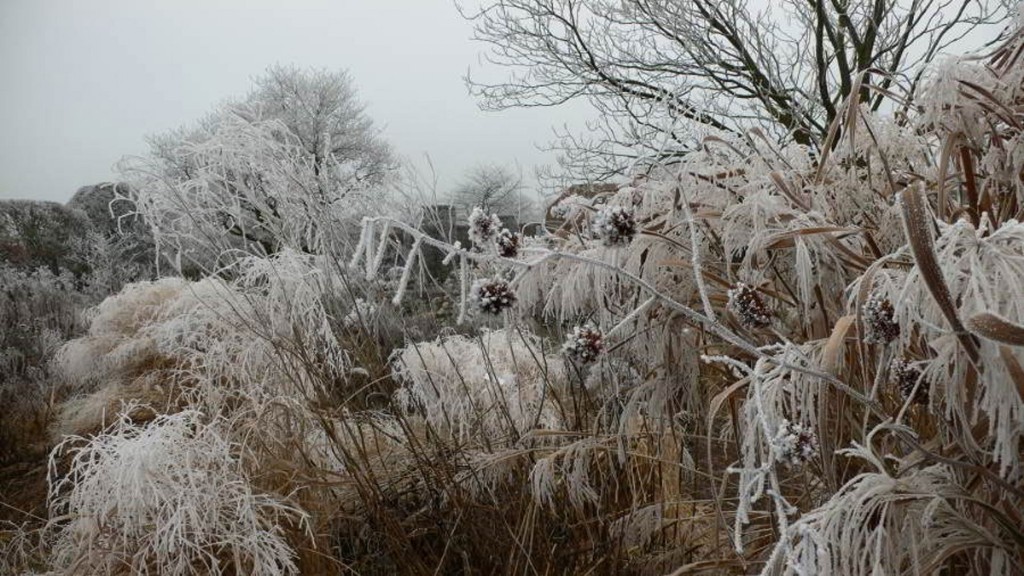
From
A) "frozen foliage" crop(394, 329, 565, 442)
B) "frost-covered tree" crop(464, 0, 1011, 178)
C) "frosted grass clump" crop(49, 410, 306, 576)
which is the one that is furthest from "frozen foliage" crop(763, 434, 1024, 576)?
"frost-covered tree" crop(464, 0, 1011, 178)

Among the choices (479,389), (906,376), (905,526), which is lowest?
(479,389)

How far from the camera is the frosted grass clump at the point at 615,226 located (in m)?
0.83

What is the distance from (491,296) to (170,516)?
1.11 meters

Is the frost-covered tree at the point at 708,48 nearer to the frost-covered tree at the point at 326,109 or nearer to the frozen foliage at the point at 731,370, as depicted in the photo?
the frozen foliage at the point at 731,370

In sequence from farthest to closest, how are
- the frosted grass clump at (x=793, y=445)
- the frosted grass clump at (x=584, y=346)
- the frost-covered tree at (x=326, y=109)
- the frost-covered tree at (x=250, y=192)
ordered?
1. the frost-covered tree at (x=326, y=109)
2. the frost-covered tree at (x=250, y=192)
3. the frosted grass clump at (x=584, y=346)
4. the frosted grass clump at (x=793, y=445)

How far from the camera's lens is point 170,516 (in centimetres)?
156

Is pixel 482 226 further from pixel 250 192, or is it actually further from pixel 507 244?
pixel 250 192

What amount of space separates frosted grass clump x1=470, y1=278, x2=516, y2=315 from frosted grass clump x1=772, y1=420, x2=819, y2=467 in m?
0.30

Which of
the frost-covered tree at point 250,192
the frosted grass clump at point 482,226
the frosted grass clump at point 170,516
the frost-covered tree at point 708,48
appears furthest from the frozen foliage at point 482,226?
the frost-covered tree at point 708,48

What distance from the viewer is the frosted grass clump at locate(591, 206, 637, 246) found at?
832 mm

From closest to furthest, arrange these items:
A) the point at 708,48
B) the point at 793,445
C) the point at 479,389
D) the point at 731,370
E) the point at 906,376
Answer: the point at 793,445, the point at 906,376, the point at 731,370, the point at 479,389, the point at 708,48

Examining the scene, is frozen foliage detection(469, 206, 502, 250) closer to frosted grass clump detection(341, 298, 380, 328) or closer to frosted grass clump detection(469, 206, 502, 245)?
frosted grass clump detection(469, 206, 502, 245)

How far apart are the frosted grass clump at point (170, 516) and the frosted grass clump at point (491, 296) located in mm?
945

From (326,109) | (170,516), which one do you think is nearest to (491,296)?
(170,516)
